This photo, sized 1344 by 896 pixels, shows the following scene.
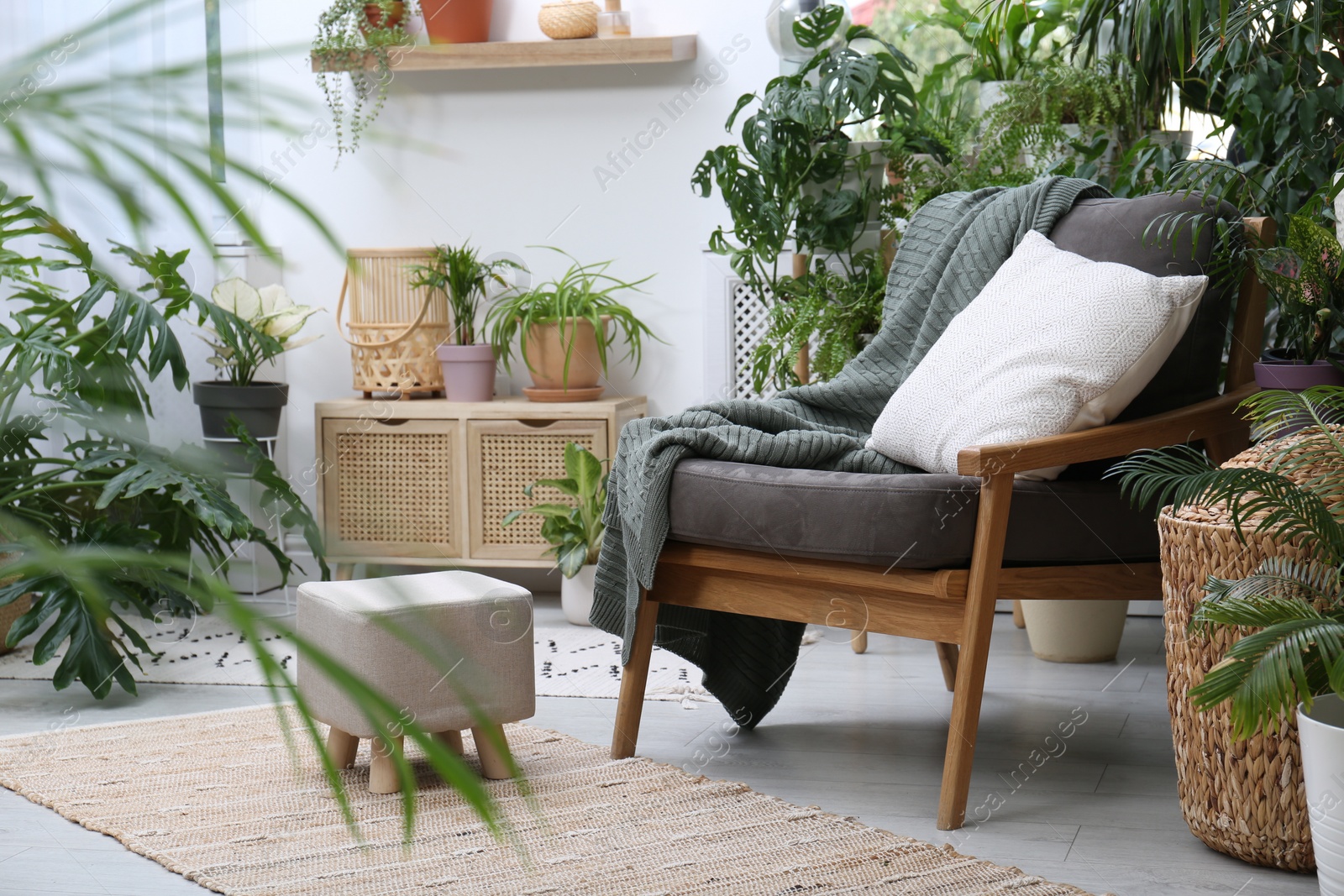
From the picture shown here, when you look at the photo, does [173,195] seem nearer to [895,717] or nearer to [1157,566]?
[1157,566]

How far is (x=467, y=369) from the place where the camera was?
131 inches

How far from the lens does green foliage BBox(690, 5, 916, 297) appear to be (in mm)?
2773

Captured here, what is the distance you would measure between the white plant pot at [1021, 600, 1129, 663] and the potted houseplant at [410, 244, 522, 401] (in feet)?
4.92

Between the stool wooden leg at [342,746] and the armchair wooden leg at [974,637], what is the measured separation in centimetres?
84

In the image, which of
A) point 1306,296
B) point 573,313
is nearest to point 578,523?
point 573,313

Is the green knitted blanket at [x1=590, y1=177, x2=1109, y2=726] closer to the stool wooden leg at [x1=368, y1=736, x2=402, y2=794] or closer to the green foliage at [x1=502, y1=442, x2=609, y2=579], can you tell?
Result: the stool wooden leg at [x1=368, y1=736, x2=402, y2=794]

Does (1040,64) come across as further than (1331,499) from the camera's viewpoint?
Yes

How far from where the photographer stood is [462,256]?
3.37m

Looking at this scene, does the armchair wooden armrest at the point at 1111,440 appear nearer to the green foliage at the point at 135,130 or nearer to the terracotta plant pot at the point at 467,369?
the green foliage at the point at 135,130

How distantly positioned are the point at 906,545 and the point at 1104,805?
48 cm

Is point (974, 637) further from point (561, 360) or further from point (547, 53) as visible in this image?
point (547, 53)

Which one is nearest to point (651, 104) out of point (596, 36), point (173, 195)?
point (596, 36)

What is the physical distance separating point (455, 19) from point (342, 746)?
7.09 feet

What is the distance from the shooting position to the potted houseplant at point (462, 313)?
334 cm
